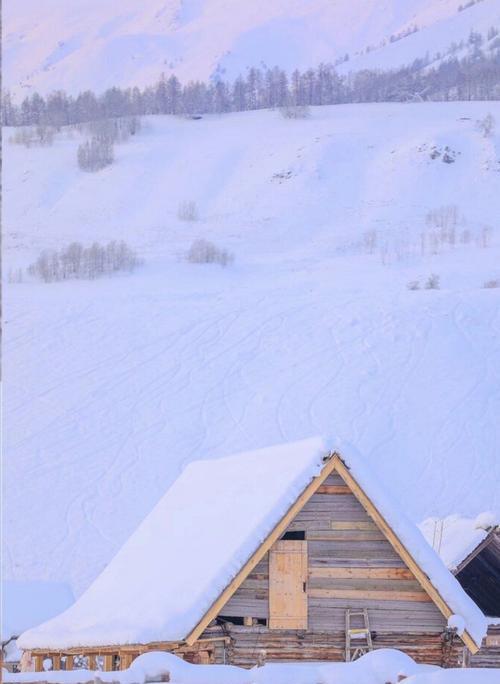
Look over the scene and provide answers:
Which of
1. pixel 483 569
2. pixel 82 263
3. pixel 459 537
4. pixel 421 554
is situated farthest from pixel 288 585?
pixel 82 263

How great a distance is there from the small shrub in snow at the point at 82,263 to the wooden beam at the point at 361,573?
58.6 metres

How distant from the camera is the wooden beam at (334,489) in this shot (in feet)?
44.8

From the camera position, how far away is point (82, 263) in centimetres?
7538

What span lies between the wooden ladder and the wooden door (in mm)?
429

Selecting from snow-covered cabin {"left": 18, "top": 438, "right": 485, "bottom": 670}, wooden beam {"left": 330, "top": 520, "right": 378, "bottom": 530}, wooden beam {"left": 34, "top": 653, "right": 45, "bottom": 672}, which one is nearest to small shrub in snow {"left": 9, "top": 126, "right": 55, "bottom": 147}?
wooden beam {"left": 34, "top": 653, "right": 45, "bottom": 672}

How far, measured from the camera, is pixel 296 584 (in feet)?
44.5

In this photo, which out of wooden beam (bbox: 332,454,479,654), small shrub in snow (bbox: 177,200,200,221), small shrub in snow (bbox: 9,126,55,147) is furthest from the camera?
small shrub in snow (bbox: 9,126,55,147)

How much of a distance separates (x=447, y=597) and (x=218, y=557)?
7.27ft

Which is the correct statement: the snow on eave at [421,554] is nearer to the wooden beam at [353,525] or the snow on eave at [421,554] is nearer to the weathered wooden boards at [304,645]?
the wooden beam at [353,525]

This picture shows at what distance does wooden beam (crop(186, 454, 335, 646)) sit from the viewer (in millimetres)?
12703

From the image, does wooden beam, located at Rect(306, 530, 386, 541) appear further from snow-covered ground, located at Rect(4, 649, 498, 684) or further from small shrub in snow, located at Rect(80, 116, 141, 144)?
small shrub in snow, located at Rect(80, 116, 141, 144)

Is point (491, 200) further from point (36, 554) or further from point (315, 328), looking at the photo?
point (36, 554)

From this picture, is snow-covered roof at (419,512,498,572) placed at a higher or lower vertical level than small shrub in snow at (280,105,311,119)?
lower

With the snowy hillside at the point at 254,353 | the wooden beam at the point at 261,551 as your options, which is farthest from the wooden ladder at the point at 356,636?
the snowy hillside at the point at 254,353
